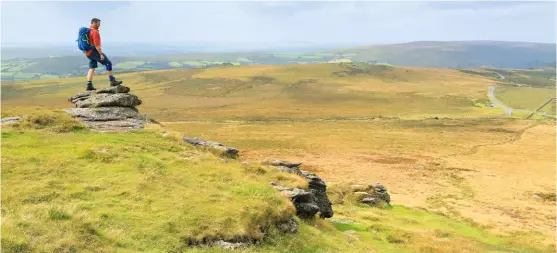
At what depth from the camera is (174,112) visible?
459 ft

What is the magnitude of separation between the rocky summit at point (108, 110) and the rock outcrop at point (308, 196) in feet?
31.3

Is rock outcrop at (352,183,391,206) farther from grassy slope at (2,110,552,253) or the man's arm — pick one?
the man's arm

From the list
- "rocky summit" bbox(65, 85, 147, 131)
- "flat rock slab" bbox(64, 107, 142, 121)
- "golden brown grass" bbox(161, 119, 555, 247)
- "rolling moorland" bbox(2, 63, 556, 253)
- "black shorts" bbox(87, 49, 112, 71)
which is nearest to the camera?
"rolling moorland" bbox(2, 63, 556, 253)

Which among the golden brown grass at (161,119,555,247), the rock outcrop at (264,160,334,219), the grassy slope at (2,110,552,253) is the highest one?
the grassy slope at (2,110,552,253)

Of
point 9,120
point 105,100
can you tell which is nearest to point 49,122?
point 9,120

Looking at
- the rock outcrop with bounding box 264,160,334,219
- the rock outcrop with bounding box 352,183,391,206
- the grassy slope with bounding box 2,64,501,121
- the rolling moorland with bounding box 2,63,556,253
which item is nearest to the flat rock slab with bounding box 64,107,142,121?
the rolling moorland with bounding box 2,63,556,253

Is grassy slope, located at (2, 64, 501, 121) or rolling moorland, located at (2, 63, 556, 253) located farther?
grassy slope, located at (2, 64, 501, 121)

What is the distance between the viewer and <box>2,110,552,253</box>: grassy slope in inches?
527

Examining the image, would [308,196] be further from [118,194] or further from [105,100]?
[105,100]

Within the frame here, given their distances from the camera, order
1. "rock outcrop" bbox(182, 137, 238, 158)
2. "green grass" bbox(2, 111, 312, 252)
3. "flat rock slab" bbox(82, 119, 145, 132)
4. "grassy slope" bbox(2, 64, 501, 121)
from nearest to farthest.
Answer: "green grass" bbox(2, 111, 312, 252) < "flat rock slab" bbox(82, 119, 145, 132) < "rock outcrop" bbox(182, 137, 238, 158) < "grassy slope" bbox(2, 64, 501, 121)

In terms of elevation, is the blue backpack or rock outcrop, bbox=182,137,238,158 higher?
the blue backpack

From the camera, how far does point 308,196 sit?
2219 centimetres

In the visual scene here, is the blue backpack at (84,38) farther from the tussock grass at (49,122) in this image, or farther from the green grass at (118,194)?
the green grass at (118,194)

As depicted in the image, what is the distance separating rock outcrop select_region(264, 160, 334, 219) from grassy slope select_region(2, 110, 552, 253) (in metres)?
0.76
